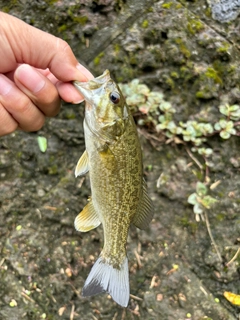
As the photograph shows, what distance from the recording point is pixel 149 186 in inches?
115

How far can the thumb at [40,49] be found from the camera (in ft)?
6.05

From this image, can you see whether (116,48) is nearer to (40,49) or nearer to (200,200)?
(40,49)

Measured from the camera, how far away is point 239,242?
2721mm

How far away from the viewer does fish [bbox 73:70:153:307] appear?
1.80m

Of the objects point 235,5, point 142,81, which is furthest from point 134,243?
point 235,5

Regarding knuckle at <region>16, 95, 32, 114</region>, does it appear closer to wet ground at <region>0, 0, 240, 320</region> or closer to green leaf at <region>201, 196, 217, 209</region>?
wet ground at <region>0, 0, 240, 320</region>

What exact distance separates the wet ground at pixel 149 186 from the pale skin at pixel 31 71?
966 millimetres

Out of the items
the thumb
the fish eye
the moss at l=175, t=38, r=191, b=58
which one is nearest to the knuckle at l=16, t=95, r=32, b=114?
the thumb

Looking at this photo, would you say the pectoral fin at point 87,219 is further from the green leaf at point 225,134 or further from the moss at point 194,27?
the moss at point 194,27

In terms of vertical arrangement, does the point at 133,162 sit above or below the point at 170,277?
above

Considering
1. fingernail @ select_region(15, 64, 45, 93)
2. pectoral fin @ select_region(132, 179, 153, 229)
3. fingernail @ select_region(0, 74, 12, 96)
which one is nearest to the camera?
fingernail @ select_region(15, 64, 45, 93)

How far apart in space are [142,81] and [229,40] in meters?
0.80

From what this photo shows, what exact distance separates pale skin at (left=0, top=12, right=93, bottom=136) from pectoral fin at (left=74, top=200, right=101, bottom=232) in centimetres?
60

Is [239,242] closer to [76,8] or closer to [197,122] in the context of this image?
[197,122]
